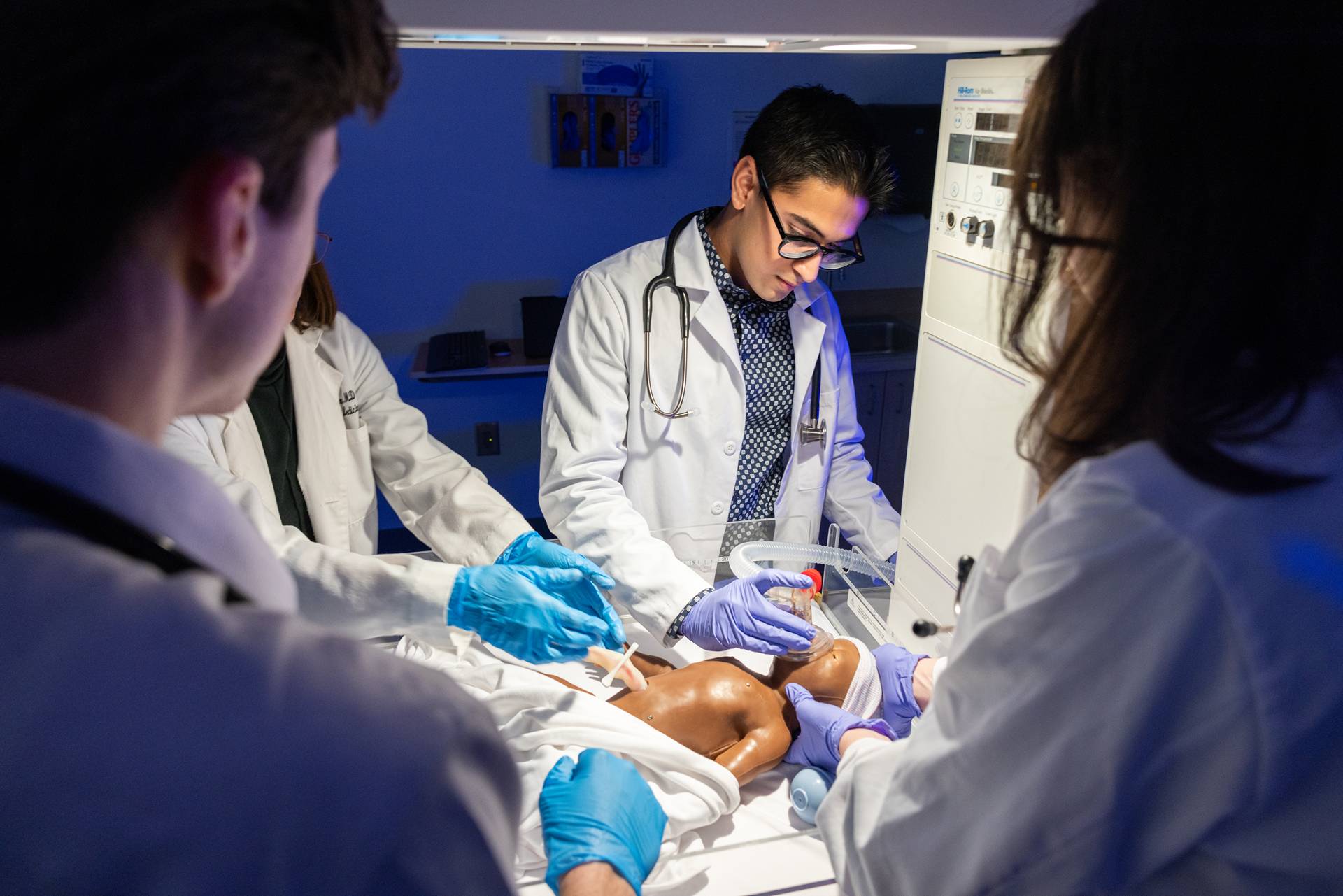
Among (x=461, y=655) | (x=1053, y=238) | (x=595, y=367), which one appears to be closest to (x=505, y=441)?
(x=595, y=367)

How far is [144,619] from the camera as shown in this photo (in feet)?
1.51

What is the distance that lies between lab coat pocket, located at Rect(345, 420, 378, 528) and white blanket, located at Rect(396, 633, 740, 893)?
2.30 feet

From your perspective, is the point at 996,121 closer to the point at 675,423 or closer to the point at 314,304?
the point at 675,423

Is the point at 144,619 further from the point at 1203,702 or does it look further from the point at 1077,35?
the point at 1077,35

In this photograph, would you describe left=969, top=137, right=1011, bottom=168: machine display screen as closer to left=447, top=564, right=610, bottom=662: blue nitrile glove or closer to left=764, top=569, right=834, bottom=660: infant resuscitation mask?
left=764, top=569, right=834, bottom=660: infant resuscitation mask

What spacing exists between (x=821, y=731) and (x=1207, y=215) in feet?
3.32

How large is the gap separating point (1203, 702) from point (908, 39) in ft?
2.71

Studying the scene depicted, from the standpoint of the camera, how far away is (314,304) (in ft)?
6.43

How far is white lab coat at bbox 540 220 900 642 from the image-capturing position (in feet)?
6.32

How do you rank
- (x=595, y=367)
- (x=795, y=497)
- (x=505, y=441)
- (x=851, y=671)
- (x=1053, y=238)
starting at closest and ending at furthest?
1. (x=1053, y=238)
2. (x=851, y=671)
3. (x=595, y=367)
4. (x=795, y=497)
5. (x=505, y=441)

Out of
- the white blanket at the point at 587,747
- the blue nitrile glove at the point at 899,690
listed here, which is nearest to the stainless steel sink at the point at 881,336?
the blue nitrile glove at the point at 899,690

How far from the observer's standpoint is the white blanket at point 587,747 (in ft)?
4.01

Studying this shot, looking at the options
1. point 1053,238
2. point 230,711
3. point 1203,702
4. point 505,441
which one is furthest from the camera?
point 505,441

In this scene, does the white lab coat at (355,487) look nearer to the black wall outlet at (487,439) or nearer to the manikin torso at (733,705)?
the manikin torso at (733,705)
